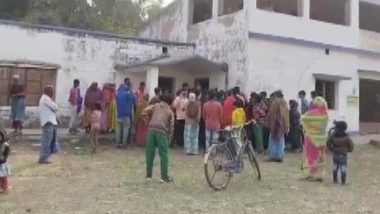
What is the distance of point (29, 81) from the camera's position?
616 inches

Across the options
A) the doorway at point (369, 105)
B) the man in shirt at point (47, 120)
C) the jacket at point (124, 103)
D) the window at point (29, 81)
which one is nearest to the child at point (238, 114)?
the jacket at point (124, 103)

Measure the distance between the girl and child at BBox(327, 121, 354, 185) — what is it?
382 centimetres

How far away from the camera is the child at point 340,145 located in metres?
9.59

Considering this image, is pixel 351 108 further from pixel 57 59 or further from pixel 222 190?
pixel 222 190

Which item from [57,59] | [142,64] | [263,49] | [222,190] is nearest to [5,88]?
[57,59]

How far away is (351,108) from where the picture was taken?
19812mm

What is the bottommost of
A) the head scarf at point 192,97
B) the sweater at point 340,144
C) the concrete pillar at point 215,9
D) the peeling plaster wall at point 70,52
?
the sweater at point 340,144

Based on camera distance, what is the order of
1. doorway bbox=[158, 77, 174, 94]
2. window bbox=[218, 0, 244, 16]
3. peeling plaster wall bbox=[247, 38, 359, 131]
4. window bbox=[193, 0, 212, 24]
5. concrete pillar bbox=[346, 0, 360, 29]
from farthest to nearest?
window bbox=[193, 0, 212, 24] → concrete pillar bbox=[346, 0, 360, 29] → window bbox=[218, 0, 244, 16] → doorway bbox=[158, 77, 174, 94] → peeling plaster wall bbox=[247, 38, 359, 131]

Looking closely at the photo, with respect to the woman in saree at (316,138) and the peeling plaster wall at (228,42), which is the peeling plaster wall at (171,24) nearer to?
the peeling plaster wall at (228,42)

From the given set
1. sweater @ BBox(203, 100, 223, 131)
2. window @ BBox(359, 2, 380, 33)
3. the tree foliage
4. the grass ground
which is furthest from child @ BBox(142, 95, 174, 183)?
the tree foliage

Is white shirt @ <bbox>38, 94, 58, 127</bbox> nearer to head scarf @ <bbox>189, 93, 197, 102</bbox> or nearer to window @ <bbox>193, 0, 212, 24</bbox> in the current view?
head scarf @ <bbox>189, 93, 197, 102</bbox>

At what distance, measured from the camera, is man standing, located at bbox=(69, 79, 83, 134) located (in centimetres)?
1493

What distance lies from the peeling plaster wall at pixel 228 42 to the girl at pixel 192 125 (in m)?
4.46

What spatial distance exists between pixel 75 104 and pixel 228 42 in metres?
5.71
